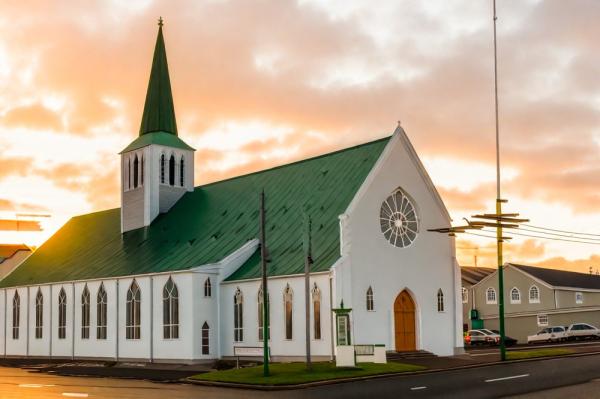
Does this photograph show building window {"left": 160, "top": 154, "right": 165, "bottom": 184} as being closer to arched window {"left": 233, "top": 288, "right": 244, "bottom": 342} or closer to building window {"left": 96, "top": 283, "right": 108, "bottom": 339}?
building window {"left": 96, "top": 283, "right": 108, "bottom": 339}

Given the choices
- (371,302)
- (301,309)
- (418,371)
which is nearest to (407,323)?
(371,302)

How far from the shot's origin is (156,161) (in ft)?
212

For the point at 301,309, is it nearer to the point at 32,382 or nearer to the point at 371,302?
the point at 371,302

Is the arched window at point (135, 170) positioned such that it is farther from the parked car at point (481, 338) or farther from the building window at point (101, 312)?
the parked car at point (481, 338)

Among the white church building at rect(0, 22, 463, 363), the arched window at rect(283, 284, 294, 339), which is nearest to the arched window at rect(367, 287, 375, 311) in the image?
the white church building at rect(0, 22, 463, 363)

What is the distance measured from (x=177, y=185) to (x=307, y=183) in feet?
54.7

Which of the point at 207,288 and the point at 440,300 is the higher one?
the point at 207,288

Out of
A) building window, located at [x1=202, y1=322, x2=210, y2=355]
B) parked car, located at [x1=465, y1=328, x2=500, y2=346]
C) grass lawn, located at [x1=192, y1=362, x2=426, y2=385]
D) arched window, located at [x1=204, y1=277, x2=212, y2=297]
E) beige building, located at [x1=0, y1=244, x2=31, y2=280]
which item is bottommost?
parked car, located at [x1=465, y1=328, x2=500, y2=346]

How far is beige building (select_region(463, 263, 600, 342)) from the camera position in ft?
267

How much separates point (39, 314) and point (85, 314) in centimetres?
760

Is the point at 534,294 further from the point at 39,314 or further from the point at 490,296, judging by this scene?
the point at 39,314

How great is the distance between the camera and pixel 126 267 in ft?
189

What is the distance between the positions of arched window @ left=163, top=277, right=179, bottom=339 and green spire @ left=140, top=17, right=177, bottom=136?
1845 centimetres

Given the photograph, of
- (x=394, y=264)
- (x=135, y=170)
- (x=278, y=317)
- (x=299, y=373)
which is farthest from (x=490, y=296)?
(x=299, y=373)
